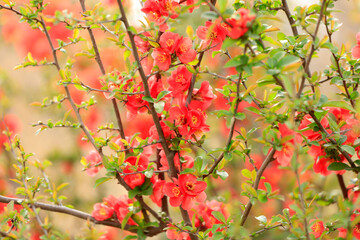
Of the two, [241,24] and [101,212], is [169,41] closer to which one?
[241,24]

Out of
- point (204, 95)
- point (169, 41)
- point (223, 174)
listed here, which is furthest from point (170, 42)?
point (223, 174)

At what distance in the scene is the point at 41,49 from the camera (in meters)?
1.72

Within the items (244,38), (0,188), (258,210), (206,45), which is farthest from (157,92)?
(0,188)

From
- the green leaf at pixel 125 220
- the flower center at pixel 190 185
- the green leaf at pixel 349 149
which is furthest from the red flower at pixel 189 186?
the green leaf at pixel 349 149

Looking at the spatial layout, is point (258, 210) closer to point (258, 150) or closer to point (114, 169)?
point (258, 150)

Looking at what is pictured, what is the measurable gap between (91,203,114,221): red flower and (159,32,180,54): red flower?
324 millimetres

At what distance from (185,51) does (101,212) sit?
0.34 metres

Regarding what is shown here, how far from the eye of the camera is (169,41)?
60 centimetres

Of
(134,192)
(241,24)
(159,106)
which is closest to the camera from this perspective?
(241,24)

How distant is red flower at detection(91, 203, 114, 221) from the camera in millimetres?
710

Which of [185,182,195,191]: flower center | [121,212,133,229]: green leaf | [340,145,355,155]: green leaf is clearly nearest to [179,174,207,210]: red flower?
[185,182,195,191]: flower center

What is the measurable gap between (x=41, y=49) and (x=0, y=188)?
2.08 feet

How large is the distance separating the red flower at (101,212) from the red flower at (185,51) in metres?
0.32

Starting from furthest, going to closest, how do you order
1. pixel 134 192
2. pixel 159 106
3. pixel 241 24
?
pixel 134 192
pixel 159 106
pixel 241 24
